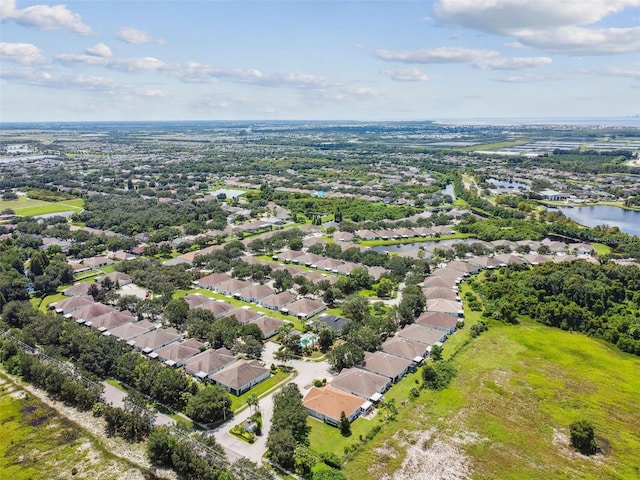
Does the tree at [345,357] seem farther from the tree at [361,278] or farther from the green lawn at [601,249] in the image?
the green lawn at [601,249]

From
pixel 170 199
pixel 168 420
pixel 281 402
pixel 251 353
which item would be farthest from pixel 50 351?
pixel 170 199

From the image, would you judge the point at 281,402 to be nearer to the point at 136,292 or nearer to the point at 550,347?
the point at 550,347

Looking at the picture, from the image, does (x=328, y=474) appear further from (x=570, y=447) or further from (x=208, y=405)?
(x=570, y=447)

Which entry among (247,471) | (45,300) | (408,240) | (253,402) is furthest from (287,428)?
(408,240)

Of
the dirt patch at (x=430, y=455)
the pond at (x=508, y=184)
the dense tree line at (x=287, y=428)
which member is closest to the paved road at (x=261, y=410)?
the dense tree line at (x=287, y=428)

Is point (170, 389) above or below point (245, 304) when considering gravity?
above

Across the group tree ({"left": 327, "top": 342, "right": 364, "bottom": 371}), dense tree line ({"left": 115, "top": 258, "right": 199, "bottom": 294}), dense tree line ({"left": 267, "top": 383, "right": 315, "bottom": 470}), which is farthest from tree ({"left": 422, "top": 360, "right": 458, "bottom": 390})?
dense tree line ({"left": 115, "top": 258, "right": 199, "bottom": 294})
